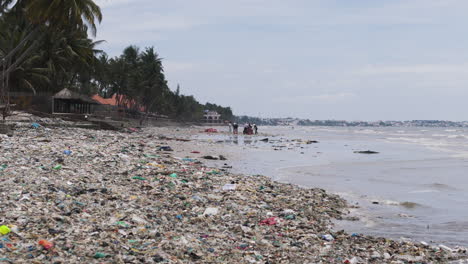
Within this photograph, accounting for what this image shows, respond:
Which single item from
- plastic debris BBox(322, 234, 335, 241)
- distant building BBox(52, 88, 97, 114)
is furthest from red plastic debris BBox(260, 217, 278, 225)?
distant building BBox(52, 88, 97, 114)

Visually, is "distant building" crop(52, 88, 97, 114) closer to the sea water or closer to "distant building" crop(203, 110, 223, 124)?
the sea water

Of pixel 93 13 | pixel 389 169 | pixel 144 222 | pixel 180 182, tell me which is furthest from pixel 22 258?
pixel 93 13

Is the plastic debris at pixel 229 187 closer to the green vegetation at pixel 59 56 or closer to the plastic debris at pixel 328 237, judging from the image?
the plastic debris at pixel 328 237

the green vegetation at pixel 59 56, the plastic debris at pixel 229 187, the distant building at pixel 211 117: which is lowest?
the plastic debris at pixel 229 187

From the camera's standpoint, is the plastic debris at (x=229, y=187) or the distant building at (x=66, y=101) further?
the distant building at (x=66, y=101)

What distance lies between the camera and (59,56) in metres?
38.8

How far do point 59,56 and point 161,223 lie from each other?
3654 centimetres

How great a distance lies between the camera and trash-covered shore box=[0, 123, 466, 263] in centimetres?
510

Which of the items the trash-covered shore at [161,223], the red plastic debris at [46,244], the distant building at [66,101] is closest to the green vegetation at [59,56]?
the distant building at [66,101]

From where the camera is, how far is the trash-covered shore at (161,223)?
5102mm

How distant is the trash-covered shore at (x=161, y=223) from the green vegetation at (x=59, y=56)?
1226cm

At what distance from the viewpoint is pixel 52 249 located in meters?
4.77

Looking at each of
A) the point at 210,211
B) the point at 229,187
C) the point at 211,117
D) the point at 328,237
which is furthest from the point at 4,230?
the point at 211,117

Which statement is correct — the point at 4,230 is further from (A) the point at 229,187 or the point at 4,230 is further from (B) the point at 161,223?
(A) the point at 229,187
